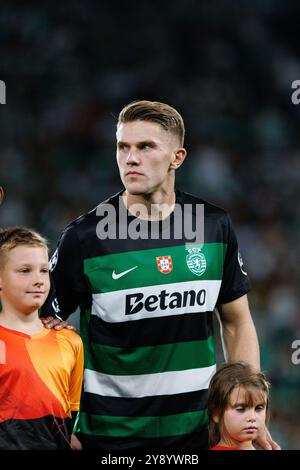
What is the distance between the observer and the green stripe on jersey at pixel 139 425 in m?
3.50

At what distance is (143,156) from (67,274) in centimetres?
56

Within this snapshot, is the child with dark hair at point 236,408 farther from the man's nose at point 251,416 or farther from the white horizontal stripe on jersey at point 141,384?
→ the white horizontal stripe on jersey at point 141,384

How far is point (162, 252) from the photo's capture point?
3.59 meters

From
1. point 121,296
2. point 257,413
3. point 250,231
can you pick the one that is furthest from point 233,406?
point 250,231

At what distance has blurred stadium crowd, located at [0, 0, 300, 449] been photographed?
862 centimetres

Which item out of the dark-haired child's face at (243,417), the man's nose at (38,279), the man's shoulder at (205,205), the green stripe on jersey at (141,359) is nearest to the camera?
the man's nose at (38,279)

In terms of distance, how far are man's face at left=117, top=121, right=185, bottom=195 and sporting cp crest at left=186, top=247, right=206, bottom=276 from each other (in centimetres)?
29

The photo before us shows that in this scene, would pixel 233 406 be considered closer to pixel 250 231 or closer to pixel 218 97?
pixel 250 231

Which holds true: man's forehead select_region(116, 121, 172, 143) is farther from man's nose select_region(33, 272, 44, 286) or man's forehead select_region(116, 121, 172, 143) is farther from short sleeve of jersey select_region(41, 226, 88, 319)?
man's nose select_region(33, 272, 44, 286)

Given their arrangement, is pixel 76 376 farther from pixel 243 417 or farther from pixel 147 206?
pixel 147 206

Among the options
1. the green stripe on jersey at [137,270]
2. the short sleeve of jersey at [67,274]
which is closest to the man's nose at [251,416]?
the green stripe on jersey at [137,270]

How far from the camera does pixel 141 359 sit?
11.4 feet

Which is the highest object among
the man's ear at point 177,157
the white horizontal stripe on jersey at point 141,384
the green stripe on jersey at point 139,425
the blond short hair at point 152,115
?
the blond short hair at point 152,115

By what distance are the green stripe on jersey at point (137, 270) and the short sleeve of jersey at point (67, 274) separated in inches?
1.7
